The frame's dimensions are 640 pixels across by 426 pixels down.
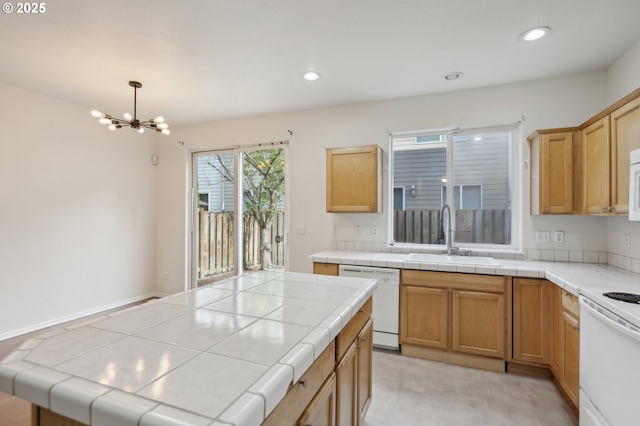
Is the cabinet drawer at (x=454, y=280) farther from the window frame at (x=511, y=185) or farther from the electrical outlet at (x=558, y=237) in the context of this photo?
the electrical outlet at (x=558, y=237)

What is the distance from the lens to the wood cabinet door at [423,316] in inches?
110

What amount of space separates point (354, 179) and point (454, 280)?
1443mm

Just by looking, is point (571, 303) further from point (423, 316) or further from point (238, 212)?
point (238, 212)

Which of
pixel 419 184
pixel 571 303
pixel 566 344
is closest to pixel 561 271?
pixel 571 303

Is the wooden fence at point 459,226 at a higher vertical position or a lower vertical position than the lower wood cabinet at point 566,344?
higher

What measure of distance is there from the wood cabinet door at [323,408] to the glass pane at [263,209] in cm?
302

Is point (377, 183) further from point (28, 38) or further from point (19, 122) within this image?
point (19, 122)

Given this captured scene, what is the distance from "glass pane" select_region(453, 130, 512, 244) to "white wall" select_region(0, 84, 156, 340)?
14.8 ft

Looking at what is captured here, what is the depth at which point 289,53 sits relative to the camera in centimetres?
262

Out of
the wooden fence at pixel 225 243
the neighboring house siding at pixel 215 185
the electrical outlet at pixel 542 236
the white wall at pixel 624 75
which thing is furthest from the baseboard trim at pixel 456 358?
the neighboring house siding at pixel 215 185

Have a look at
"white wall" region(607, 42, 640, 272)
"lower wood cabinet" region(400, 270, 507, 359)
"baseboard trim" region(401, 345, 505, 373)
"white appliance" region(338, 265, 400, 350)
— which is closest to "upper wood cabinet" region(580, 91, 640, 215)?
"white wall" region(607, 42, 640, 272)

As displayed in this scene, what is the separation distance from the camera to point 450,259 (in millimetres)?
3043

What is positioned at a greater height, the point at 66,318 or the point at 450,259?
the point at 450,259

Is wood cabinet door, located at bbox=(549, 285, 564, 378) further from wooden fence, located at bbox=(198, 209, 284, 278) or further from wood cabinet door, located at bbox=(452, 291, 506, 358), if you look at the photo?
wooden fence, located at bbox=(198, 209, 284, 278)
